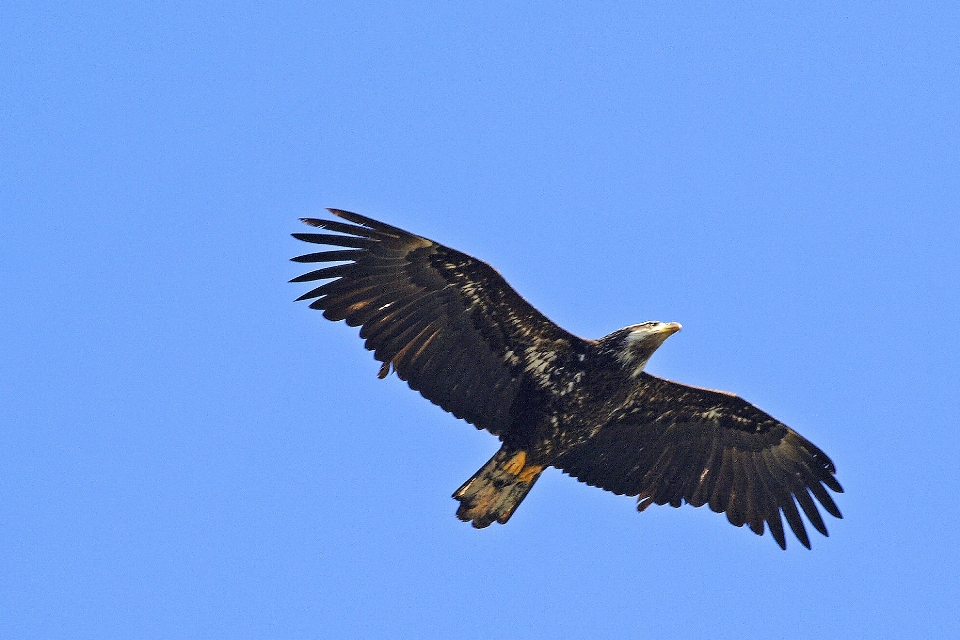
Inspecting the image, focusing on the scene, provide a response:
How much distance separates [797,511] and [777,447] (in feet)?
2.80

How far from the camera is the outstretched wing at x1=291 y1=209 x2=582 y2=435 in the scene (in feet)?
46.5

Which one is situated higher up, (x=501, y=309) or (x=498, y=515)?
(x=501, y=309)

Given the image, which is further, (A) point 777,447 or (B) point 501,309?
(A) point 777,447

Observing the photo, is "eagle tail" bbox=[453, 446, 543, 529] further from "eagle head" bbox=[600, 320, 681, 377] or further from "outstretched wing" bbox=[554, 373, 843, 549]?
"eagle head" bbox=[600, 320, 681, 377]

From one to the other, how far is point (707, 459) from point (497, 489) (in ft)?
9.85

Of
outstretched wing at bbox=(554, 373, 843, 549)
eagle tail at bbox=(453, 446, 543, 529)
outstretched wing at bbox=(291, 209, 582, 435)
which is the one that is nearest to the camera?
outstretched wing at bbox=(291, 209, 582, 435)

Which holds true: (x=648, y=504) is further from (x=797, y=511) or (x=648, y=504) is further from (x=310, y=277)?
(x=310, y=277)

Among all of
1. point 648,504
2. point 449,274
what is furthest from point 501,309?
point 648,504

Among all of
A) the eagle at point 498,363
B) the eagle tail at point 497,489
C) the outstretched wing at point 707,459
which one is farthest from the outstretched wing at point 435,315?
the outstretched wing at point 707,459

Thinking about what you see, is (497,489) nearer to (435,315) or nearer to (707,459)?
(435,315)

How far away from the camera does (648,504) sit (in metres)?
16.0

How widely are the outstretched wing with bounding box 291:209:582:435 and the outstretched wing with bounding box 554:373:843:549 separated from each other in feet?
4.63

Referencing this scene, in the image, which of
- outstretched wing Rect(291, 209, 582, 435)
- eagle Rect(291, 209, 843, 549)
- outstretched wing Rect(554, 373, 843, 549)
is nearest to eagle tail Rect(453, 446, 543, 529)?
eagle Rect(291, 209, 843, 549)

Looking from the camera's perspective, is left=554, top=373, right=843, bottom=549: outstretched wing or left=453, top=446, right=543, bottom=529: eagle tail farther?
left=554, top=373, right=843, bottom=549: outstretched wing
